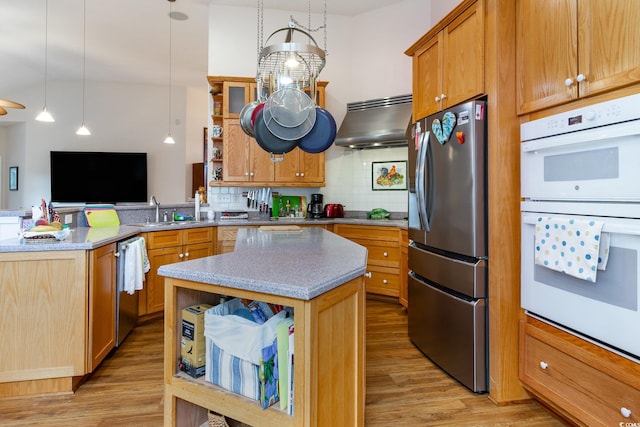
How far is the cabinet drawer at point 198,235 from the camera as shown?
3666 millimetres

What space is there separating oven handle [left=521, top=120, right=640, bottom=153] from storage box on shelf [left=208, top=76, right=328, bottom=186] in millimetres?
2816

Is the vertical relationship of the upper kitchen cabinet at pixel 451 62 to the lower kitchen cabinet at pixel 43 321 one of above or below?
above

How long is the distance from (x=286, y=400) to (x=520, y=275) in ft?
4.99

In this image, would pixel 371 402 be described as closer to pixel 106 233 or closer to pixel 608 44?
pixel 608 44

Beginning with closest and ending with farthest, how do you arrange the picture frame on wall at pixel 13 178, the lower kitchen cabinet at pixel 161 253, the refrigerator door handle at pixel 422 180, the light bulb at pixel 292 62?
the light bulb at pixel 292 62, the refrigerator door handle at pixel 422 180, the lower kitchen cabinet at pixel 161 253, the picture frame on wall at pixel 13 178

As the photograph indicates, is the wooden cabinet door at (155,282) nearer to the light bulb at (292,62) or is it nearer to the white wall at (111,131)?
the light bulb at (292,62)

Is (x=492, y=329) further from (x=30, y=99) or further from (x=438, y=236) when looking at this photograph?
(x=30, y=99)

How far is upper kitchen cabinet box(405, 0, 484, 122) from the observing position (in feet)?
6.99

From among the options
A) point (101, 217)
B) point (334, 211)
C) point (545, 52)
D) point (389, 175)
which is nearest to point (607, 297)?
point (545, 52)

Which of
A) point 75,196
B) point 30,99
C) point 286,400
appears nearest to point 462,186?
point 286,400

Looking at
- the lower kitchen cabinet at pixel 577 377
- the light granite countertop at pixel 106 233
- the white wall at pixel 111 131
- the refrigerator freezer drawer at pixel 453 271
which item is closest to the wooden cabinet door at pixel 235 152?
the light granite countertop at pixel 106 233

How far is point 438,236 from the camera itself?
238 centimetres

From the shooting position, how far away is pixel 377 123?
3.98 meters

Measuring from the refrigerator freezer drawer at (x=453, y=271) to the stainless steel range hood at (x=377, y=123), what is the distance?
1.58 meters
